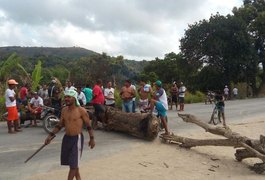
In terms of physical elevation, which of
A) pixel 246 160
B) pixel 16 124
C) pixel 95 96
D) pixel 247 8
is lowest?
pixel 246 160

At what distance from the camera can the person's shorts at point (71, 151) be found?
734 centimetres

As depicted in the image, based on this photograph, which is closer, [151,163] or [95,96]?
[151,163]

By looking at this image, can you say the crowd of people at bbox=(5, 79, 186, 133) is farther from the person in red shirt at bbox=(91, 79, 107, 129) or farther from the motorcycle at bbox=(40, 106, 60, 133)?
the motorcycle at bbox=(40, 106, 60, 133)

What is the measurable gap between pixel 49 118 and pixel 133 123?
285 centimetres

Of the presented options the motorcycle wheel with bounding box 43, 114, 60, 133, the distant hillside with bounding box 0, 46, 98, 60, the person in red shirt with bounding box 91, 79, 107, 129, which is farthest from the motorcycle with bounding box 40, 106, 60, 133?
the distant hillside with bounding box 0, 46, 98, 60

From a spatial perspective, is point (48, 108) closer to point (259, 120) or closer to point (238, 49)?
point (259, 120)

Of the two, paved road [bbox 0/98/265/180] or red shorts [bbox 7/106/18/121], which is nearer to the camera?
paved road [bbox 0/98/265/180]

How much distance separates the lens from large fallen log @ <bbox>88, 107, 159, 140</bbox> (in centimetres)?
1243

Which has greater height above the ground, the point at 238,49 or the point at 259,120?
the point at 238,49

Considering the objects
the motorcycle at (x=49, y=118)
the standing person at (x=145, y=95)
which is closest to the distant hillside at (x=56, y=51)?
the standing person at (x=145, y=95)

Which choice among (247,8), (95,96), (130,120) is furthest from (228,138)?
(247,8)

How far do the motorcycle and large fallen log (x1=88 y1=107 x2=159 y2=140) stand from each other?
1600 mm

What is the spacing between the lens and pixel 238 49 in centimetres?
4222

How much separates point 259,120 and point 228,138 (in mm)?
9139
